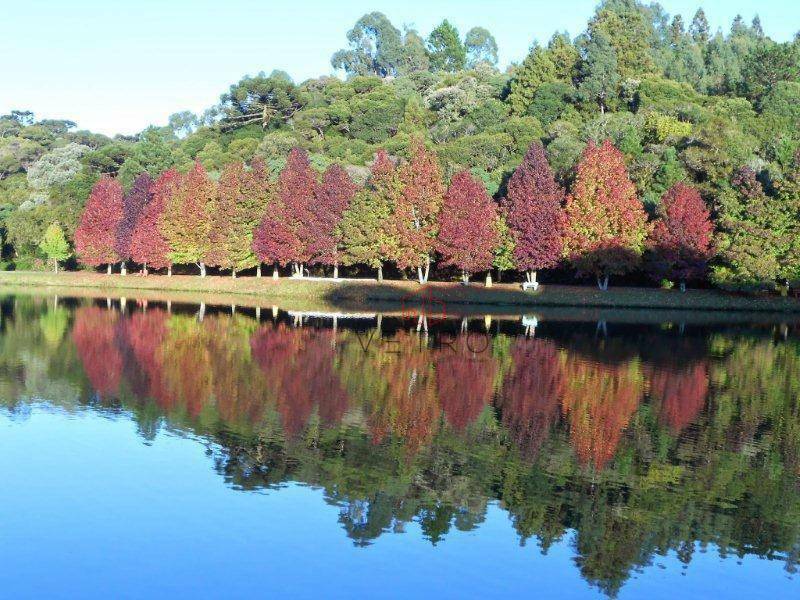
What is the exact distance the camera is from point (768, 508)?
19.2 metres

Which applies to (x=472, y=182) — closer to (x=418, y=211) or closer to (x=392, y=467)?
(x=418, y=211)

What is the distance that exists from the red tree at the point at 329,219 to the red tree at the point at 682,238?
83.2ft

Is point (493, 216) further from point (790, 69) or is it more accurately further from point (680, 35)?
point (680, 35)

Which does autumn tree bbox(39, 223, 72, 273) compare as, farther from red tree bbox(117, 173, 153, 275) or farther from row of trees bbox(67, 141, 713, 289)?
row of trees bbox(67, 141, 713, 289)

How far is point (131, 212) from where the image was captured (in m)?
85.4

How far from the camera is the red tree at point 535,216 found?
67.1 m

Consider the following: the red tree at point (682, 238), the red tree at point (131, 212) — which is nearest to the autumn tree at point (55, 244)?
the red tree at point (131, 212)

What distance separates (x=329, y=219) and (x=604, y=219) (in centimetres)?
2250

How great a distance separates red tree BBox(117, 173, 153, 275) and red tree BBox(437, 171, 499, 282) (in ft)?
105

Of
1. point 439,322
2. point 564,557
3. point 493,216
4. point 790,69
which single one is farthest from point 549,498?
point 790,69

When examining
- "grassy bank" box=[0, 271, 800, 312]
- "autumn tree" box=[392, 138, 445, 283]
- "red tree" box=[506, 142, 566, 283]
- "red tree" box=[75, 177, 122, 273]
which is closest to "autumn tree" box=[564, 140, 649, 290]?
"red tree" box=[506, 142, 566, 283]

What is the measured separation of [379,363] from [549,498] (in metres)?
17.3

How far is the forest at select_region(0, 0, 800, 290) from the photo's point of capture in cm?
6669

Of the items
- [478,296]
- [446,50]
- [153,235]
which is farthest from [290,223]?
[446,50]
